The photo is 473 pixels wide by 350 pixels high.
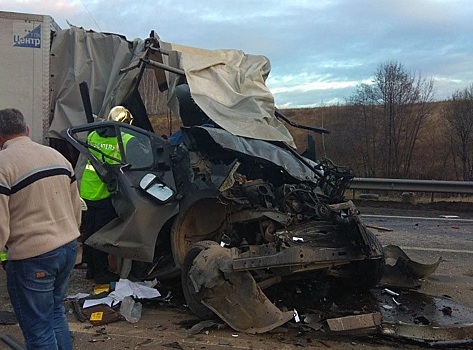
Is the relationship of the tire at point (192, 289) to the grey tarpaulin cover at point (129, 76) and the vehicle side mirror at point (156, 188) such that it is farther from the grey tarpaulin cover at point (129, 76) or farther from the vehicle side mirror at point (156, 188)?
the grey tarpaulin cover at point (129, 76)

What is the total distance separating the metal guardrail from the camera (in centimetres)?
1330

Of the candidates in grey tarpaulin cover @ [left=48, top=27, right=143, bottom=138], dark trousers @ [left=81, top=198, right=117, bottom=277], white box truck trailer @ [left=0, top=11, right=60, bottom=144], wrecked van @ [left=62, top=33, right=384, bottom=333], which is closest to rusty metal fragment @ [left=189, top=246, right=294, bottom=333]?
wrecked van @ [left=62, top=33, right=384, bottom=333]

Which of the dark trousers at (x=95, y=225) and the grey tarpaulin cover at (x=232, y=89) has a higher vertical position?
the grey tarpaulin cover at (x=232, y=89)

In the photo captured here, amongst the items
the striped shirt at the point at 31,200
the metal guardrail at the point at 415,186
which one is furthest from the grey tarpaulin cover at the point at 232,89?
the metal guardrail at the point at 415,186

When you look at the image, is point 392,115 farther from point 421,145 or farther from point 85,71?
point 85,71

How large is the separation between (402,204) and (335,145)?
43.5 ft

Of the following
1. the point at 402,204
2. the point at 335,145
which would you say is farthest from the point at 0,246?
→ the point at 335,145

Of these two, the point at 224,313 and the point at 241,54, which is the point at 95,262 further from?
the point at 241,54

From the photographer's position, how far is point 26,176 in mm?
2979

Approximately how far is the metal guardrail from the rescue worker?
8.41m

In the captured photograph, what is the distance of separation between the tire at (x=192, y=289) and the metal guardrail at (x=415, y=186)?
9005 millimetres

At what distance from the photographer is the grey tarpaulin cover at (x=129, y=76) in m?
6.16

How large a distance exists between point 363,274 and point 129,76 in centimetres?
375

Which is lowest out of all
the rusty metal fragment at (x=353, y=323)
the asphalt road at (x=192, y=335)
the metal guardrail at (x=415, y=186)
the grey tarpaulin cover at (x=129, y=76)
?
the asphalt road at (x=192, y=335)
